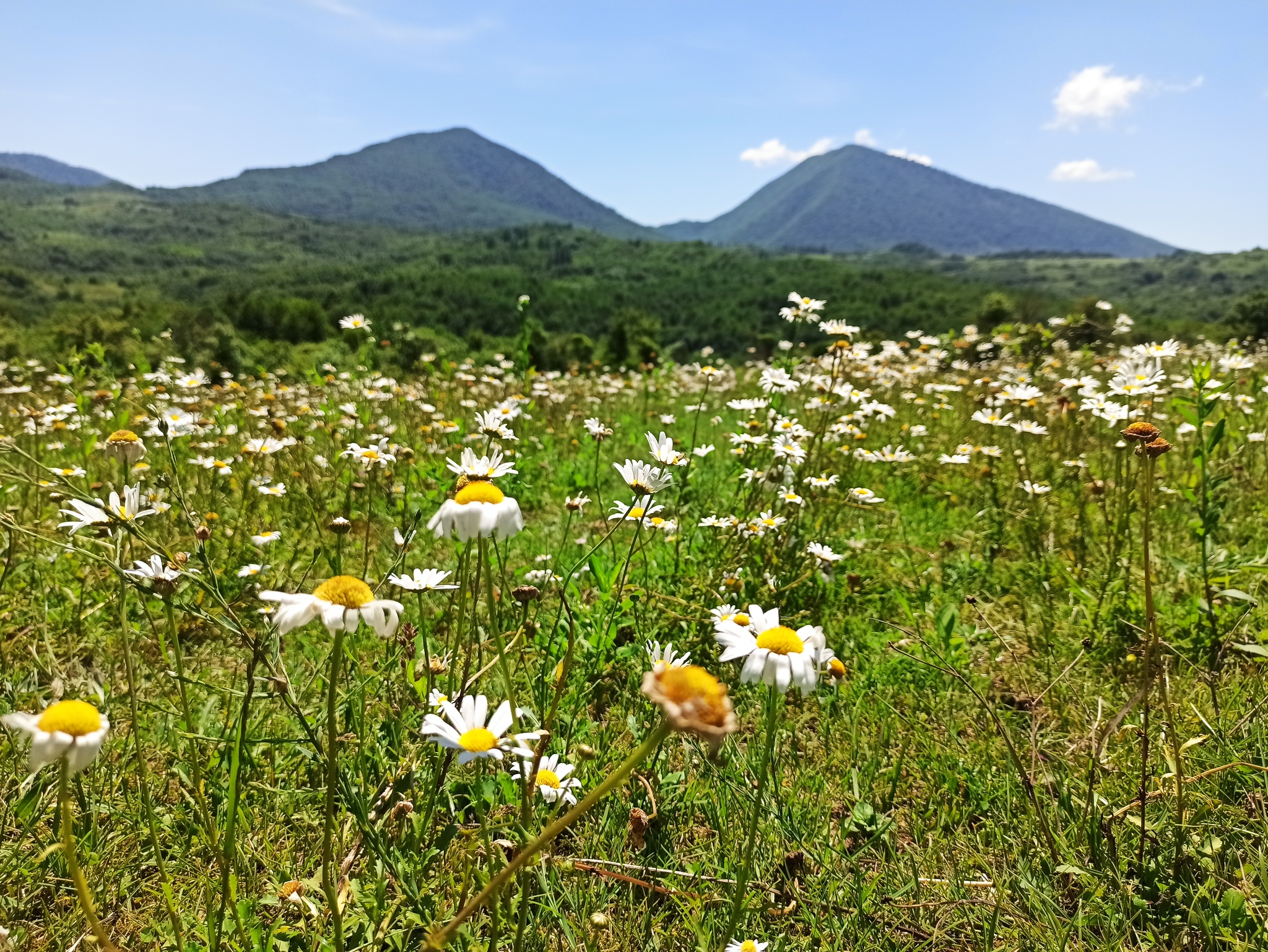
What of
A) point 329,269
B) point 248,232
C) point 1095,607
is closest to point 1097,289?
point 329,269

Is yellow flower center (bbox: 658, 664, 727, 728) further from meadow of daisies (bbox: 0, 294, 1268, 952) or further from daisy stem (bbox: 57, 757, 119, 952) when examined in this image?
daisy stem (bbox: 57, 757, 119, 952)

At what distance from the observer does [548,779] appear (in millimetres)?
1293

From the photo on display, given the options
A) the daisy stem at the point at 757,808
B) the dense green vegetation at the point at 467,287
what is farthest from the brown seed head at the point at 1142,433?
the dense green vegetation at the point at 467,287

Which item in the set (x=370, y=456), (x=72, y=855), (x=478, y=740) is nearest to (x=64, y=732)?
(x=72, y=855)

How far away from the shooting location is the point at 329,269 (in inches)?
4304

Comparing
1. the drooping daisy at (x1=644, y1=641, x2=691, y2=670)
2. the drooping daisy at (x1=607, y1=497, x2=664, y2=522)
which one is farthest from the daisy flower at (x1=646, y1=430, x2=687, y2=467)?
the drooping daisy at (x1=644, y1=641, x2=691, y2=670)

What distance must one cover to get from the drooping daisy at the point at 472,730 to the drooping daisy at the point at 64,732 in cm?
38

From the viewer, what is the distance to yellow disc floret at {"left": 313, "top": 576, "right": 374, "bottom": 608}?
98 cm

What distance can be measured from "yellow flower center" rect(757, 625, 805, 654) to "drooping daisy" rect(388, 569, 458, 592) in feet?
1.92

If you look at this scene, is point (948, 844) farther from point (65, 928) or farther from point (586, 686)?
point (65, 928)

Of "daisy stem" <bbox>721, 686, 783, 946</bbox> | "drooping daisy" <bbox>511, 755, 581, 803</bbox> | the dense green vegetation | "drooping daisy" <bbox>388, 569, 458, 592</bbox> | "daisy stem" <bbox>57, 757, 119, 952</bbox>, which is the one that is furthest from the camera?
the dense green vegetation

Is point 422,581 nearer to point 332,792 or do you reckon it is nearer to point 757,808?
point 332,792

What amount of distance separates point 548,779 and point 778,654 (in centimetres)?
53

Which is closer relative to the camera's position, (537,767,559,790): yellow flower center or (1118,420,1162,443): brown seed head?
(537,767,559,790): yellow flower center
